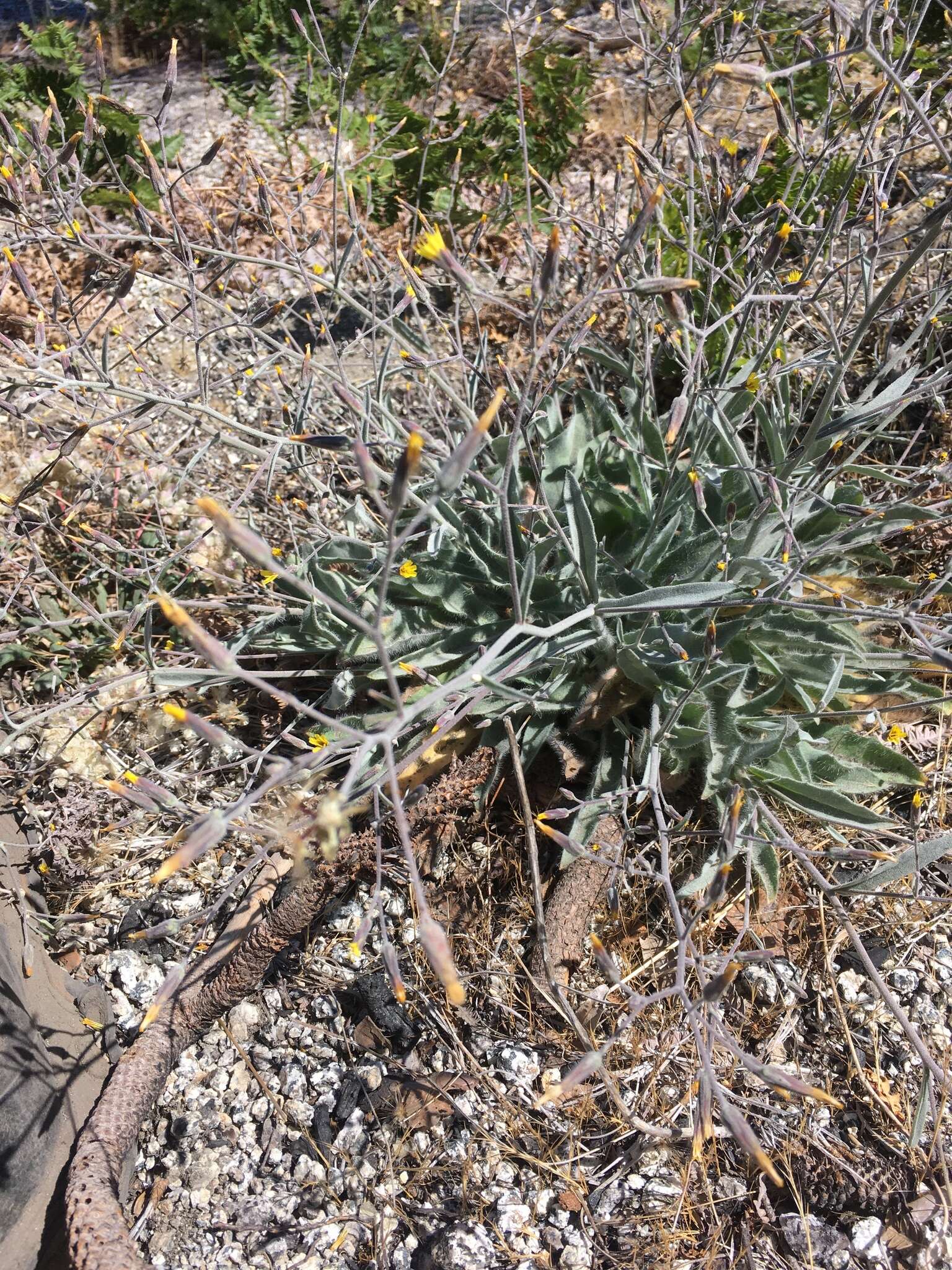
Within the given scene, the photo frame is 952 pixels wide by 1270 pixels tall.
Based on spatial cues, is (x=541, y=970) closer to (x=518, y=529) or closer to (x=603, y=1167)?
(x=603, y=1167)

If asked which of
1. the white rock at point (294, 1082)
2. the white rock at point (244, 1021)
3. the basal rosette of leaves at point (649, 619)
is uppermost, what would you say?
the basal rosette of leaves at point (649, 619)

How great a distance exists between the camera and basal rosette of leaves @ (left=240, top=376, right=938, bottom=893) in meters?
2.21

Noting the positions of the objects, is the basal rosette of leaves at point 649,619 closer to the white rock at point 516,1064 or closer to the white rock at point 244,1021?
the white rock at point 516,1064

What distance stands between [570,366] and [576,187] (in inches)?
43.3

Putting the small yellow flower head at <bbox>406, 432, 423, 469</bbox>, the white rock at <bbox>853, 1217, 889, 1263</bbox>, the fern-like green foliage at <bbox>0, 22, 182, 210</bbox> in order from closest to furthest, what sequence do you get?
1. the small yellow flower head at <bbox>406, 432, 423, 469</bbox>
2. the white rock at <bbox>853, 1217, 889, 1263</bbox>
3. the fern-like green foliage at <bbox>0, 22, 182, 210</bbox>

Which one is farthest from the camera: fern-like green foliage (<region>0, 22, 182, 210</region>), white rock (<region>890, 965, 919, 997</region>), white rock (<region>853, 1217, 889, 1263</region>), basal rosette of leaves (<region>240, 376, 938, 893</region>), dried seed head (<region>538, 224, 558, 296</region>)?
fern-like green foliage (<region>0, 22, 182, 210</region>)

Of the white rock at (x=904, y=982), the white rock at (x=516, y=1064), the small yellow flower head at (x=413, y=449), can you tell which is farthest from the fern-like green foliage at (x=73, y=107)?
the white rock at (x=904, y=982)

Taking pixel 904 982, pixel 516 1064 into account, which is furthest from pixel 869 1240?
pixel 516 1064

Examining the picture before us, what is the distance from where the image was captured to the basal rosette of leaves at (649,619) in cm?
221

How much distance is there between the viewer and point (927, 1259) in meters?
1.99

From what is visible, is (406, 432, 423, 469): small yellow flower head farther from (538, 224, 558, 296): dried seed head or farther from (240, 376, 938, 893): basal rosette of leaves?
(240, 376, 938, 893): basal rosette of leaves

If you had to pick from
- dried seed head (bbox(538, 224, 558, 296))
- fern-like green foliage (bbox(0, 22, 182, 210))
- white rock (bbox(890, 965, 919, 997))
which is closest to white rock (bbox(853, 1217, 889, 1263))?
white rock (bbox(890, 965, 919, 997))

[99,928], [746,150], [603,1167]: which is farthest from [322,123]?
[603,1167]

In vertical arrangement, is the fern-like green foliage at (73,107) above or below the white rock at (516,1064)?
above
